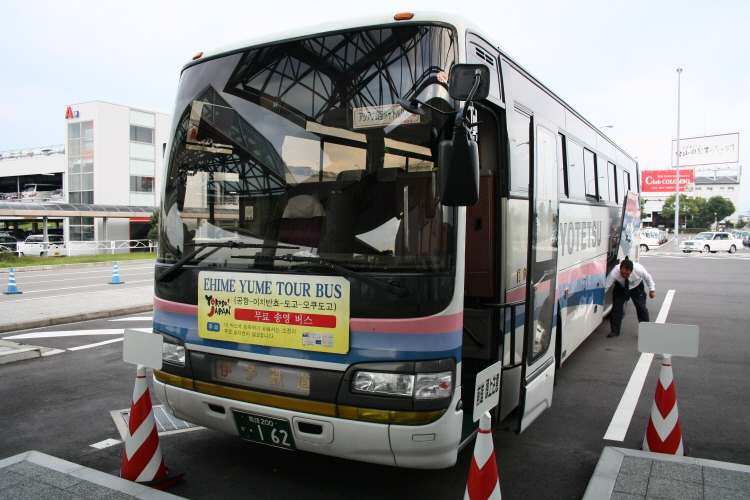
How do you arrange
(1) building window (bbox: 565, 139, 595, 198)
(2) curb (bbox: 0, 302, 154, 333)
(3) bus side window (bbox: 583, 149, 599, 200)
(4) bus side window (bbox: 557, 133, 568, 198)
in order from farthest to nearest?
(2) curb (bbox: 0, 302, 154, 333) < (3) bus side window (bbox: 583, 149, 599, 200) < (1) building window (bbox: 565, 139, 595, 198) < (4) bus side window (bbox: 557, 133, 568, 198)

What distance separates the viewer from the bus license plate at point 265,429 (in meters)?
3.66

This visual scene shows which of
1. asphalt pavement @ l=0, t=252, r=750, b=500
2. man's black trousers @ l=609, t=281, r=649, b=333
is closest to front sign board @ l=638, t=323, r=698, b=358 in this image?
asphalt pavement @ l=0, t=252, r=750, b=500

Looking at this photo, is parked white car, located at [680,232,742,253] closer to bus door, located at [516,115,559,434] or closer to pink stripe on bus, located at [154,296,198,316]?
bus door, located at [516,115,559,434]

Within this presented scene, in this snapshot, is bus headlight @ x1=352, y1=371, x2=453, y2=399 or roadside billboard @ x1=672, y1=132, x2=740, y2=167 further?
roadside billboard @ x1=672, y1=132, x2=740, y2=167

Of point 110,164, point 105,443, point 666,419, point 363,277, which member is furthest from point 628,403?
point 110,164

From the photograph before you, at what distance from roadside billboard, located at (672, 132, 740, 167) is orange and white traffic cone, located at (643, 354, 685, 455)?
66.0 meters

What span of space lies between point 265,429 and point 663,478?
9.19ft

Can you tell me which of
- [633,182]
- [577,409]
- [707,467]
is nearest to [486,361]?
[707,467]

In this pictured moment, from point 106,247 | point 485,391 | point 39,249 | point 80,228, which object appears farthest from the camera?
point 80,228

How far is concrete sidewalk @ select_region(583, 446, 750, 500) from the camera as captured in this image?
12.3ft

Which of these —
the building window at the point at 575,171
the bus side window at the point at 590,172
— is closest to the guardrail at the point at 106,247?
the bus side window at the point at 590,172

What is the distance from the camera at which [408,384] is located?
3.36 meters

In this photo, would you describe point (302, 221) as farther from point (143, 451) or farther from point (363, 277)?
point (143, 451)

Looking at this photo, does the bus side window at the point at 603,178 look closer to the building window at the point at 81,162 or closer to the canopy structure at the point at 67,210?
the canopy structure at the point at 67,210
